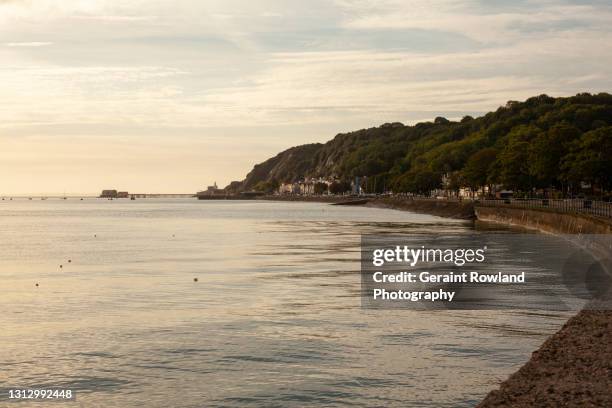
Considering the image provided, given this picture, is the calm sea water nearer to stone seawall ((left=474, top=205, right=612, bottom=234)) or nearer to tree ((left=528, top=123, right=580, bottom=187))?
stone seawall ((left=474, top=205, right=612, bottom=234))

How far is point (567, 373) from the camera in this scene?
18.3 meters

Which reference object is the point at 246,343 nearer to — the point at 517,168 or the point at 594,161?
the point at 594,161

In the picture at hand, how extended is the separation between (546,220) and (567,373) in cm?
7280

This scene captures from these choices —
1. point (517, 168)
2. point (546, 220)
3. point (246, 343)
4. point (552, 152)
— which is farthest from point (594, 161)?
point (246, 343)

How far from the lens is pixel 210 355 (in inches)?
898

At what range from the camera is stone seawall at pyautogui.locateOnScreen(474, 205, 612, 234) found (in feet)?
198

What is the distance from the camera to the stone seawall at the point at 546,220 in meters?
60.4

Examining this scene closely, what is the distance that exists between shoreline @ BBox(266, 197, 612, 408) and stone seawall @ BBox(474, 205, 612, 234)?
31.0m

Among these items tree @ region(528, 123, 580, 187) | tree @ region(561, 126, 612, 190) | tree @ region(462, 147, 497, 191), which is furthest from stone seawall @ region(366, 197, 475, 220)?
tree @ region(561, 126, 612, 190)

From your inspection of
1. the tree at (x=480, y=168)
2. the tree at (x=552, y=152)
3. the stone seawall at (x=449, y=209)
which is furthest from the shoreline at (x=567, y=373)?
the tree at (x=480, y=168)

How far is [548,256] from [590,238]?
22.5 ft

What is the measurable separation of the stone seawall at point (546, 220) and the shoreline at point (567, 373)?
102 feet

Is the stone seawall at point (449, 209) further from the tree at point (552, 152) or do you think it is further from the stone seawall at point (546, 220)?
the tree at point (552, 152)

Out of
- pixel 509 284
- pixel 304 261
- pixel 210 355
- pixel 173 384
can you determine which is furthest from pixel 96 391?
pixel 304 261
